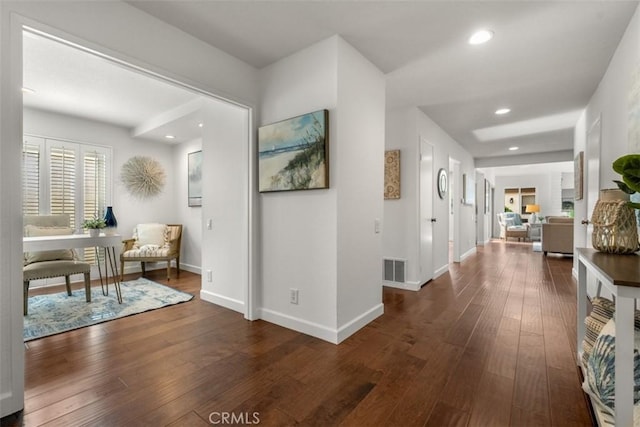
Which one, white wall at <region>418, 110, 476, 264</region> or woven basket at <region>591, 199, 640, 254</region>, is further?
white wall at <region>418, 110, 476, 264</region>

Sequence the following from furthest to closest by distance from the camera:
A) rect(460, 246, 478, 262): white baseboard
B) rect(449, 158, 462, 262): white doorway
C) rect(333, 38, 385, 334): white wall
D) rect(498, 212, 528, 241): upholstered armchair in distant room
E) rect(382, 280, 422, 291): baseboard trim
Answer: rect(498, 212, 528, 241): upholstered armchair in distant room < rect(460, 246, 478, 262): white baseboard < rect(449, 158, 462, 262): white doorway < rect(382, 280, 422, 291): baseboard trim < rect(333, 38, 385, 334): white wall

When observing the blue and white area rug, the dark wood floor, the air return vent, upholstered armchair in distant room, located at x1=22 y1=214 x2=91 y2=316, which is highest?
upholstered armchair in distant room, located at x1=22 y1=214 x2=91 y2=316

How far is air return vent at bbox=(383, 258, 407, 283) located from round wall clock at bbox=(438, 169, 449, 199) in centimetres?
159

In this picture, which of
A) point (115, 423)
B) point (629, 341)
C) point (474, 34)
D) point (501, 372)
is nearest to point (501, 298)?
point (501, 372)

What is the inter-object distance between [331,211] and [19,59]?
206cm

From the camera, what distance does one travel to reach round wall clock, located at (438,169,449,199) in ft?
15.7

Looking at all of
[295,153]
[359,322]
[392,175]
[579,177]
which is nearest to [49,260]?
[295,153]

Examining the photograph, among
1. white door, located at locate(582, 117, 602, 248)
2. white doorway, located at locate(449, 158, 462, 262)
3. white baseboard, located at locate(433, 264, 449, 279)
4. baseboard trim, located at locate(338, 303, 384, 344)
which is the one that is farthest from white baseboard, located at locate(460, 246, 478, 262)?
baseboard trim, located at locate(338, 303, 384, 344)

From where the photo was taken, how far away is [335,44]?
229cm

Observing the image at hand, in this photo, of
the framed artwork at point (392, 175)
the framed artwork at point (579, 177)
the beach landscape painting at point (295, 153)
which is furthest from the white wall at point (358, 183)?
the framed artwork at point (579, 177)

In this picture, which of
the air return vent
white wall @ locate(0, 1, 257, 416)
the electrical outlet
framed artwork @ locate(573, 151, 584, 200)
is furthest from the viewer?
framed artwork @ locate(573, 151, 584, 200)

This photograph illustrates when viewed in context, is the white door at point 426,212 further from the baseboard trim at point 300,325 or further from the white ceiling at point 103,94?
the white ceiling at point 103,94

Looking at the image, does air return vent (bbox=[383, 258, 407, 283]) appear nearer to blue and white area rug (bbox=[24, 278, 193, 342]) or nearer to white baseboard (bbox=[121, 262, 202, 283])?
blue and white area rug (bbox=[24, 278, 193, 342])

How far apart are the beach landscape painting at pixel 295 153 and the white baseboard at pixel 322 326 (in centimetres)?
118
